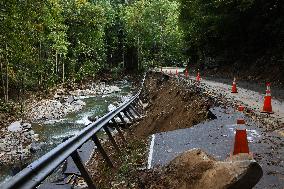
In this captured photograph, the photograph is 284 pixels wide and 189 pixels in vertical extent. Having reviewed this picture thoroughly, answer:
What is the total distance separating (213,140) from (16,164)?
333 inches

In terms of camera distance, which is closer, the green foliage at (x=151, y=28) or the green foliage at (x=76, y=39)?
the green foliage at (x=76, y=39)

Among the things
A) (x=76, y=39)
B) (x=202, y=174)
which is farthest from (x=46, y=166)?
(x=76, y=39)

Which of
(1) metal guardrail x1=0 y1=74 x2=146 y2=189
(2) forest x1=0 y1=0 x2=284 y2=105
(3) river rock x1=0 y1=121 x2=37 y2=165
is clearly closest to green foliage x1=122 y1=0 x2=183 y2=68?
(2) forest x1=0 y1=0 x2=284 y2=105

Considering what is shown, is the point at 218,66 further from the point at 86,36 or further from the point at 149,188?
the point at 149,188

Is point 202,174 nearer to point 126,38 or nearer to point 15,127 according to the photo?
point 15,127

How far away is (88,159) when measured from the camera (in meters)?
10.3

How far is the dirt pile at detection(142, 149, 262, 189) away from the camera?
451 centimetres

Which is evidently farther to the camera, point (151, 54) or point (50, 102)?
point (151, 54)

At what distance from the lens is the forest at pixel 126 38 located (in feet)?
90.3

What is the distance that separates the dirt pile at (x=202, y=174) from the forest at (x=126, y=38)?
19.4 m

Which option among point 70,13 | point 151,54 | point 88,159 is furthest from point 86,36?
point 88,159

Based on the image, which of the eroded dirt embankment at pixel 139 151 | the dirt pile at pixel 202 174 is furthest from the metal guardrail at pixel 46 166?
the dirt pile at pixel 202 174

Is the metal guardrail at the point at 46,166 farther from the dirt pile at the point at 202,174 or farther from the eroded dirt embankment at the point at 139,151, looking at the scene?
the dirt pile at the point at 202,174

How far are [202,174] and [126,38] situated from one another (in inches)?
2829
